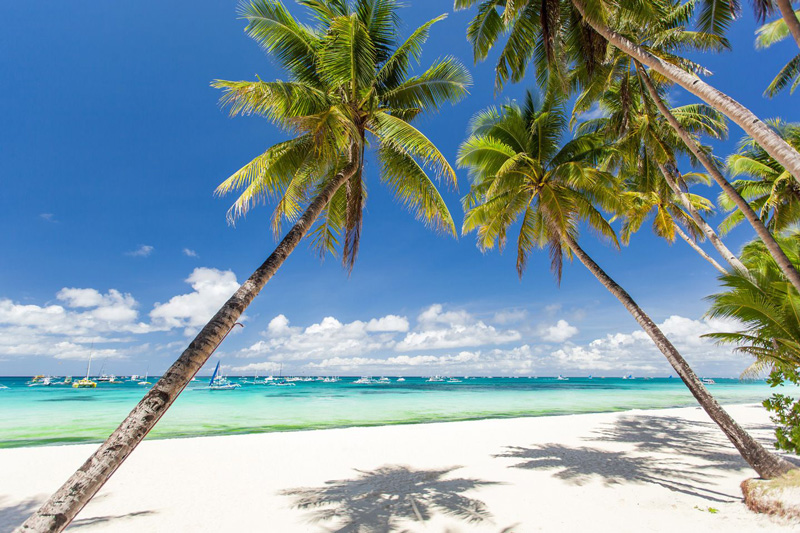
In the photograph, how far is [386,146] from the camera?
7273 millimetres

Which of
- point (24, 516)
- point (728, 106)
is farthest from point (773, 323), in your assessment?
point (24, 516)

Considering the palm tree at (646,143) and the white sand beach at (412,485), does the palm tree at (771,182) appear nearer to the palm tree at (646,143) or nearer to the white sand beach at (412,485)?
the palm tree at (646,143)

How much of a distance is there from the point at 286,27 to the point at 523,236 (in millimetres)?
7884

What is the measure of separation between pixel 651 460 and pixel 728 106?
24.6ft

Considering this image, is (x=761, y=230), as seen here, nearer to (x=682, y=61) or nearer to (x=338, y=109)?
(x=682, y=61)

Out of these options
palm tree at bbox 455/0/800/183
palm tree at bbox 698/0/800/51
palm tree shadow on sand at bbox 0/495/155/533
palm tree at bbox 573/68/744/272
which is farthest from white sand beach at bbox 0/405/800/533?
palm tree at bbox 698/0/800/51

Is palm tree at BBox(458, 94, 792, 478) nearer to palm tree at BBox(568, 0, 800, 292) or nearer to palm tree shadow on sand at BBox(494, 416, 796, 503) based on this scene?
palm tree at BBox(568, 0, 800, 292)

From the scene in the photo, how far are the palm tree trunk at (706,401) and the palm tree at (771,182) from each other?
300 inches

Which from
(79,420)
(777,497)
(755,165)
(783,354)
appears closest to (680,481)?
(777,497)

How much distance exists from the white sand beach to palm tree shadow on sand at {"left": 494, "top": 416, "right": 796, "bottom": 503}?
0.04 m

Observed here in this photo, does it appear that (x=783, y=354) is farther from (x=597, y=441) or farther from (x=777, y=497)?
(x=597, y=441)

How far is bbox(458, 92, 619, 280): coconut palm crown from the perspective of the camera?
29.7 ft

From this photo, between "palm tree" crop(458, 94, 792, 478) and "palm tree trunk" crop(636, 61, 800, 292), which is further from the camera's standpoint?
"palm tree" crop(458, 94, 792, 478)

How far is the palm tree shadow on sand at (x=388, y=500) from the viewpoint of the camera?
517 cm
